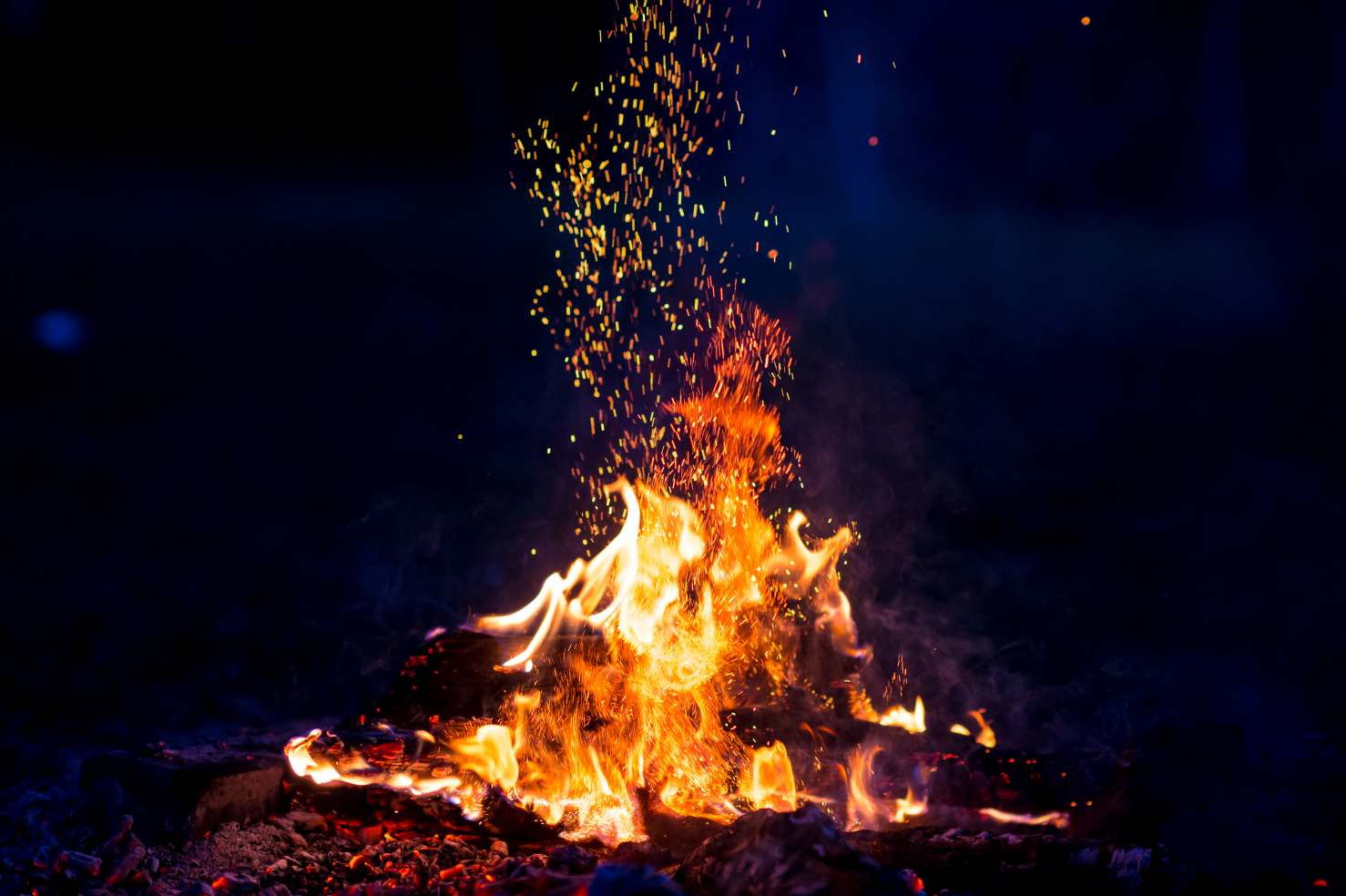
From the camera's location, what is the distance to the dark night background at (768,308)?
7.50 meters

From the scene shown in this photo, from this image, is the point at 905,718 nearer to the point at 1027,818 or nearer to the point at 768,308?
the point at 1027,818

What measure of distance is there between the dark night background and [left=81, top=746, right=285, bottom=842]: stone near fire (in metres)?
2.67

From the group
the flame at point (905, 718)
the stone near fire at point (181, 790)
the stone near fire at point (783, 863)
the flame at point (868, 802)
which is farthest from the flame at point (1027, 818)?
the stone near fire at point (181, 790)

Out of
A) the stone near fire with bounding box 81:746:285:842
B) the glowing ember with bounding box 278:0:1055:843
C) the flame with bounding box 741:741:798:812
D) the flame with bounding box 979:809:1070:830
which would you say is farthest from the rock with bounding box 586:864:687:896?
the flame with bounding box 979:809:1070:830

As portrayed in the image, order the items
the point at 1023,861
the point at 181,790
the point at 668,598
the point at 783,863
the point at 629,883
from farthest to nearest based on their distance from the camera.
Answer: the point at 668,598 < the point at 181,790 < the point at 1023,861 < the point at 783,863 < the point at 629,883

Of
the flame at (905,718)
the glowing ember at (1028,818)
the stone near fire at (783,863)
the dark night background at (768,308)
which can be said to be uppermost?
the dark night background at (768,308)

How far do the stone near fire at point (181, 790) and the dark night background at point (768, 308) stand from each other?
2.67m

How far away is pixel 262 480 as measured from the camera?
29.1 ft

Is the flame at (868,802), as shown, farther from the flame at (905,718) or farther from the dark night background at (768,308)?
the dark night background at (768,308)

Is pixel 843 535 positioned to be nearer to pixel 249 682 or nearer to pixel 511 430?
pixel 511 430

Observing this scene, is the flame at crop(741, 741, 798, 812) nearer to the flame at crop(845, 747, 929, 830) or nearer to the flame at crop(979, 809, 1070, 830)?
the flame at crop(845, 747, 929, 830)

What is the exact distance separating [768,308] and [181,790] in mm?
8170

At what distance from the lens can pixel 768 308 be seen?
34.8 ft

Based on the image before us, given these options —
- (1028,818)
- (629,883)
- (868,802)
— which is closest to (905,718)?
(868,802)
